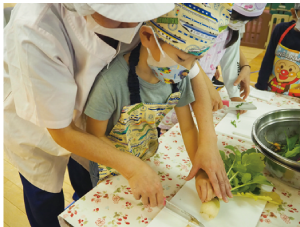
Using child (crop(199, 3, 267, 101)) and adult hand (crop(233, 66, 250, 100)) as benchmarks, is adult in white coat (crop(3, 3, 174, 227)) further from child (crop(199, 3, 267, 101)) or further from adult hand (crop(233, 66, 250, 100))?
adult hand (crop(233, 66, 250, 100))

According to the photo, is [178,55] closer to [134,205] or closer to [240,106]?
[134,205]

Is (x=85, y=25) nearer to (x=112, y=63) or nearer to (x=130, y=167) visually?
(x=112, y=63)

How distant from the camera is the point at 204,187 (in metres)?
0.70

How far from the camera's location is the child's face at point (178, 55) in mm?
631

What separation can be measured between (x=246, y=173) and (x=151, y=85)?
403 mm

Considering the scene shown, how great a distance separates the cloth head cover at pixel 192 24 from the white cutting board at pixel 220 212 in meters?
0.44

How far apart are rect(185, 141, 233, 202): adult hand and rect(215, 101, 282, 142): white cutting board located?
0.32 meters

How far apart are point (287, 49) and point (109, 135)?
1458 mm

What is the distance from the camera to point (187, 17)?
1.84ft

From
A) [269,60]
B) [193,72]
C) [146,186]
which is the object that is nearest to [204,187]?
[146,186]

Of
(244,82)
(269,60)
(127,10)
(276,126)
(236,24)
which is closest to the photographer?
(127,10)

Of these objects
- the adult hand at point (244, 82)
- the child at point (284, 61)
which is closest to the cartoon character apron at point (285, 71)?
the child at point (284, 61)

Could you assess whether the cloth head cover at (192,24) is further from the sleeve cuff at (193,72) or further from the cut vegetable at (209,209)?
the cut vegetable at (209,209)

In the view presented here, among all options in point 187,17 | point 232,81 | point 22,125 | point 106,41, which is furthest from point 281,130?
point 22,125
